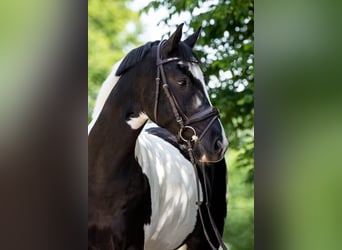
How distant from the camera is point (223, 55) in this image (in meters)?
2.61

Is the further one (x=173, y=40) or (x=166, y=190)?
(x=166, y=190)

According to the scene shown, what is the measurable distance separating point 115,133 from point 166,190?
0.38 meters

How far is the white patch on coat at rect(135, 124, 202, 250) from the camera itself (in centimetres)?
248

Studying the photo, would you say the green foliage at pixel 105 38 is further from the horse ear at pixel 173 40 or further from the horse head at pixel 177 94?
the horse ear at pixel 173 40

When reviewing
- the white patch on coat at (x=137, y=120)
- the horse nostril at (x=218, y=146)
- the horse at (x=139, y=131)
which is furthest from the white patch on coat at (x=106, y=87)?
the horse nostril at (x=218, y=146)

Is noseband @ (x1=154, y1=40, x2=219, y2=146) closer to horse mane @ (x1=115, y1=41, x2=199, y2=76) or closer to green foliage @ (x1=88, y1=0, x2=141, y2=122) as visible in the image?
horse mane @ (x1=115, y1=41, x2=199, y2=76)

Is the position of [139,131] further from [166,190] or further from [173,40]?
[173,40]

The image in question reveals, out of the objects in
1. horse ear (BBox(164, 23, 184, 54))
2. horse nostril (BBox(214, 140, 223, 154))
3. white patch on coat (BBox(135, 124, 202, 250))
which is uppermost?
horse ear (BBox(164, 23, 184, 54))

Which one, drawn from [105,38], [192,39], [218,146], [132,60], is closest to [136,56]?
[132,60]

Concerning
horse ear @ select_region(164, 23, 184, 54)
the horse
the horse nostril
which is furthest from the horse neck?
the horse nostril

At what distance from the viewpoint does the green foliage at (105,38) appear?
2.46m
